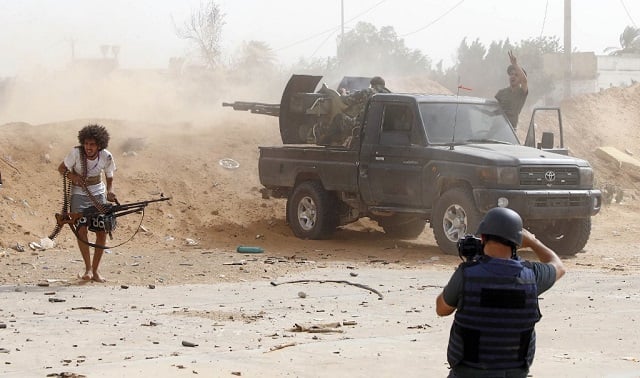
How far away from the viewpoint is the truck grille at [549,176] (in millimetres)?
15156

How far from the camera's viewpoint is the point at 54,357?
27.3 ft

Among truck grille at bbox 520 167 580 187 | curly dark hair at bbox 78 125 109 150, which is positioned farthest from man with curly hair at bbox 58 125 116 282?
truck grille at bbox 520 167 580 187

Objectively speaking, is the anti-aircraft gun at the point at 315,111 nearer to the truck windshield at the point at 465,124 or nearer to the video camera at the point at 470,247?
the truck windshield at the point at 465,124

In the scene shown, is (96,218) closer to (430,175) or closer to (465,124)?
(430,175)

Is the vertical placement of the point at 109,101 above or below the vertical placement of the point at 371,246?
above

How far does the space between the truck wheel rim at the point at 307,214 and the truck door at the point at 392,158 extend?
1.20 meters

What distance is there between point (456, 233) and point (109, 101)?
55.4 feet

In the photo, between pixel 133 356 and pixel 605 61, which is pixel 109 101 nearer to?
pixel 133 356

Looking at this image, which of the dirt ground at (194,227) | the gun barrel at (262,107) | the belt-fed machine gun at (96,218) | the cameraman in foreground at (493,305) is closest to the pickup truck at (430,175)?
the dirt ground at (194,227)

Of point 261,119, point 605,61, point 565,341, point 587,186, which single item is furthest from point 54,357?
point 605,61

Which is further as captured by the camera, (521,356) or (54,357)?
(54,357)

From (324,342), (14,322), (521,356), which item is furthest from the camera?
(14,322)

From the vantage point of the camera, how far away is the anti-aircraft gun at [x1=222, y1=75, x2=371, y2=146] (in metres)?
17.7

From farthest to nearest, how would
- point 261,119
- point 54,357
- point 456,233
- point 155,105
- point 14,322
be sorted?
1. point 155,105
2. point 261,119
3. point 456,233
4. point 14,322
5. point 54,357
